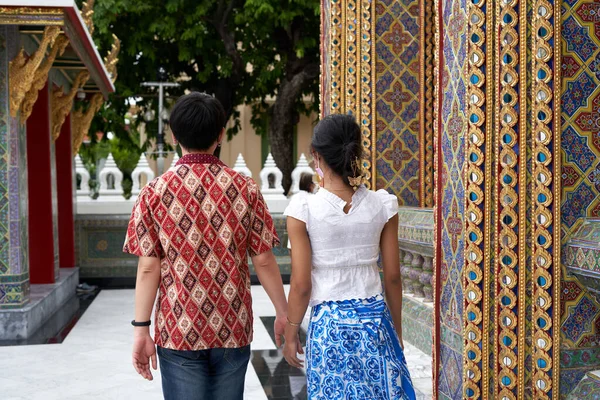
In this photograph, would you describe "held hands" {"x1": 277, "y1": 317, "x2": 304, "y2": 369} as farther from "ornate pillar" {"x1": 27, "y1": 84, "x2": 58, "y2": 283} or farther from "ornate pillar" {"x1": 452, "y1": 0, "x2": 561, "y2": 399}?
"ornate pillar" {"x1": 27, "y1": 84, "x2": 58, "y2": 283}

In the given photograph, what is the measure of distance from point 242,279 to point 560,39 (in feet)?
4.74

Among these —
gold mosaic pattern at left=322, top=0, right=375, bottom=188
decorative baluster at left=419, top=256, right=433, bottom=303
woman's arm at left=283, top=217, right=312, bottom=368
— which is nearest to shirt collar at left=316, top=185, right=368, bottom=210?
woman's arm at left=283, top=217, right=312, bottom=368

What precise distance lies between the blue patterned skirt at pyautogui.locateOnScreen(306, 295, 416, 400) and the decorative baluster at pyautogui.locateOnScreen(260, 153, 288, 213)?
32.9 feet

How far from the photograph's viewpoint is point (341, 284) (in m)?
2.87

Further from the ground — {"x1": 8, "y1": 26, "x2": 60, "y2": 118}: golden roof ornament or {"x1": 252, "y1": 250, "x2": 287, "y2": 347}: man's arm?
{"x1": 8, "y1": 26, "x2": 60, "y2": 118}: golden roof ornament

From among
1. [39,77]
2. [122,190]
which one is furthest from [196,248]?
[122,190]

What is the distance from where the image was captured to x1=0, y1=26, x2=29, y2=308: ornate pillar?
7609 millimetres

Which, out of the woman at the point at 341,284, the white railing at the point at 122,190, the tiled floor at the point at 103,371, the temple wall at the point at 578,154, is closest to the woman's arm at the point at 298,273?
the woman at the point at 341,284

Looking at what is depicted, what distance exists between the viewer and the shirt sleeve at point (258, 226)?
2908 mm

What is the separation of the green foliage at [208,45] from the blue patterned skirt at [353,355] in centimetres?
1279

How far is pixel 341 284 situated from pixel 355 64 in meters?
3.77

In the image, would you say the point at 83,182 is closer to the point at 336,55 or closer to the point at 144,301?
the point at 336,55

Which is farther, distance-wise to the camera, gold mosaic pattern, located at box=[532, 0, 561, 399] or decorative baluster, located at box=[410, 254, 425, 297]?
decorative baluster, located at box=[410, 254, 425, 297]

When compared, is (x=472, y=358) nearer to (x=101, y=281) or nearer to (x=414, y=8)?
(x=414, y=8)
